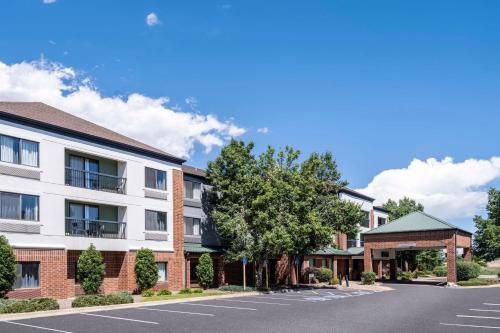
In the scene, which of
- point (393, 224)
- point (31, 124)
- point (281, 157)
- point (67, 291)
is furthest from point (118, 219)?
point (393, 224)

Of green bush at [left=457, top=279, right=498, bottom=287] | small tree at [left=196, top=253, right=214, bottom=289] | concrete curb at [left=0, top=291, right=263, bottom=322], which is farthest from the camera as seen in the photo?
green bush at [left=457, top=279, right=498, bottom=287]

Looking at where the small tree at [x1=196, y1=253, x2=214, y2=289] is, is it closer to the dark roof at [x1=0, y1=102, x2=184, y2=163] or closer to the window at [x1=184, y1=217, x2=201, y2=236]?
the window at [x1=184, y1=217, x2=201, y2=236]

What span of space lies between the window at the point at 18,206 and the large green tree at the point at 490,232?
54.7m

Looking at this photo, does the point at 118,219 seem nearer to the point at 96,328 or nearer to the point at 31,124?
the point at 31,124

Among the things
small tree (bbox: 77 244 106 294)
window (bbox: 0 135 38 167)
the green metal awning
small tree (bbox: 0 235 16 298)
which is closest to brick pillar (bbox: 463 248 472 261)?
the green metal awning

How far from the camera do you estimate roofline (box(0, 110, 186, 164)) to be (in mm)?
28642

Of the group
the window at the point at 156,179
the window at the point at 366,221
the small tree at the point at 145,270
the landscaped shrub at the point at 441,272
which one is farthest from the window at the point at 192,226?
the landscaped shrub at the point at 441,272

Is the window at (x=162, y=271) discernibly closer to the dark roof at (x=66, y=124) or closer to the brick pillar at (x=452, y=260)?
the dark roof at (x=66, y=124)

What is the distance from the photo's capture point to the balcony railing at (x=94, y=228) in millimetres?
32469

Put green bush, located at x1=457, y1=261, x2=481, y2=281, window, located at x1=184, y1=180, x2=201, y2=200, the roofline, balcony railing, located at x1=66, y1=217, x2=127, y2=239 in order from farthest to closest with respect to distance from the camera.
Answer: green bush, located at x1=457, y1=261, x2=481, y2=281 < window, located at x1=184, y1=180, x2=201, y2=200 < balcony railing, located at x1=66, y1=217, x2=127, y2=239 < the roofline

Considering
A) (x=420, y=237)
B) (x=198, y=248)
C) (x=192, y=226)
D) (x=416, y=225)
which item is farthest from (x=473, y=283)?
(x=192, y=226)

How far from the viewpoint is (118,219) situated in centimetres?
3581

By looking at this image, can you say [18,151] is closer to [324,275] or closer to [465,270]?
[324,275]

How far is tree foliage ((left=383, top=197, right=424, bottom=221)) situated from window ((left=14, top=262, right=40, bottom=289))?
186ft
